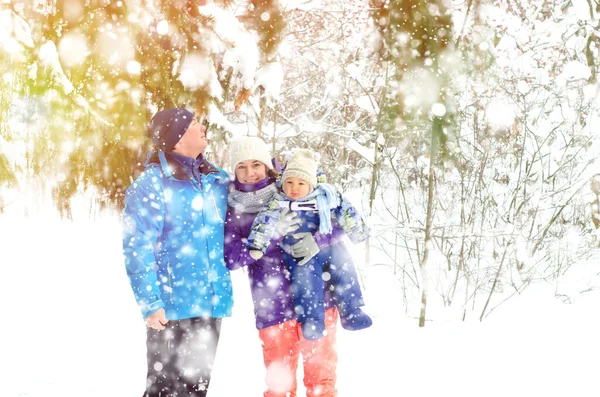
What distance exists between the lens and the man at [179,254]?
2.51 m

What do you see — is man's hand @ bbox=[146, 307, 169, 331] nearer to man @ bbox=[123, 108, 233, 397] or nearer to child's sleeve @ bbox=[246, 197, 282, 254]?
man @ bbox=[123, 108, 233, 397]

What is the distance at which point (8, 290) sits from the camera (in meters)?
6.85

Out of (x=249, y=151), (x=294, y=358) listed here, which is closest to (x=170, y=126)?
(x=249, y=151)

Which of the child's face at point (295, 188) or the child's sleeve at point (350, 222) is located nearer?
the child's face at point (295, 188)

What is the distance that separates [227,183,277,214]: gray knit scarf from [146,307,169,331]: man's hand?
64 centimetres

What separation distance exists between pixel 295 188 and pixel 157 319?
0.88 metres

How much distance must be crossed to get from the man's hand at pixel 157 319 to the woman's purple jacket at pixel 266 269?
40cm

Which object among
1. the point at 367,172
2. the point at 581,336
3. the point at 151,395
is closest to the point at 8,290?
the point at 151,395

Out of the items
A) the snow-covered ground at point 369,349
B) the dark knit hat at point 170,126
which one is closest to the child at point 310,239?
the dark knit hat at point 170,126

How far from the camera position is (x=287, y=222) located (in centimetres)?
270

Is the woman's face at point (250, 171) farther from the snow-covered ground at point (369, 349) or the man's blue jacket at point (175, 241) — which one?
the snow-covered ground at point (369, 349)

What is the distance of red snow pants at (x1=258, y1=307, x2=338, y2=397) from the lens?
273 cm

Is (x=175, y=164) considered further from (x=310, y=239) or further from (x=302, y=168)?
(x=310, y=239)

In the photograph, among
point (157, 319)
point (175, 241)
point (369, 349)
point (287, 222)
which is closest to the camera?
point (157, 319)
